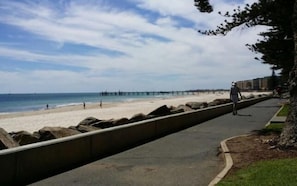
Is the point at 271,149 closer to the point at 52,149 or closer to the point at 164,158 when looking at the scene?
the point at 164,158

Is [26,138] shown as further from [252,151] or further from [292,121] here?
[292,121]

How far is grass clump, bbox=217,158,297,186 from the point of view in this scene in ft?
20.8

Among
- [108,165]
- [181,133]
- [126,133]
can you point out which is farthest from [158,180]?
[181,133]

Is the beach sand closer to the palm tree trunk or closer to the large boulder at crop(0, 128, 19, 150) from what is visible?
the large boulder at crop(0, 128, 19, 150)

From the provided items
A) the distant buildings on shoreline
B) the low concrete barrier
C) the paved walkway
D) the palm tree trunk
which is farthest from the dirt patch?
the distant buildings on shoreline

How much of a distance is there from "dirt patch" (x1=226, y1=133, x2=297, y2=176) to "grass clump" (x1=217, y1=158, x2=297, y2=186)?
0.39 meters

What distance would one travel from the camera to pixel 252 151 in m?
9.47

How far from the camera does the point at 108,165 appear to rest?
850 cm

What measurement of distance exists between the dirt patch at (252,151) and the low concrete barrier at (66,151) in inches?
99.1

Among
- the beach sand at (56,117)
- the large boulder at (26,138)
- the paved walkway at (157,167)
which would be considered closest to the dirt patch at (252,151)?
the paved walkway at (157,167)

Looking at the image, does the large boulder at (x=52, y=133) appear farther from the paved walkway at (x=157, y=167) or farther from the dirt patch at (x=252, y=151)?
the dirt patch at (x=252, y=151)

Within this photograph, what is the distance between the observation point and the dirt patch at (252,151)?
8445mm

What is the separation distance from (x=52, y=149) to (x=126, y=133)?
3.28 meters

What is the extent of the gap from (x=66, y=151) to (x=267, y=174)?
12.6 feet
